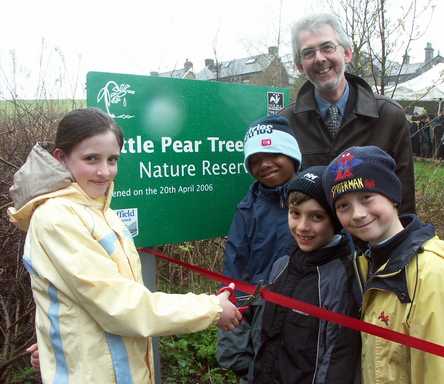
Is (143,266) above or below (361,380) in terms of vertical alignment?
above

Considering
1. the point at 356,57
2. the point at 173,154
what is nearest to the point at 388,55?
the point at 356,57

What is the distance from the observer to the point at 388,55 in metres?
5.68

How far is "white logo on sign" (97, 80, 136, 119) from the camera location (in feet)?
7.79

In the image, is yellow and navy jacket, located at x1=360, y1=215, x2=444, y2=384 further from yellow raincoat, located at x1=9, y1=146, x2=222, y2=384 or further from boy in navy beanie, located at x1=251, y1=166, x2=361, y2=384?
yellow raincoat, located at x1=9, y1=146, x2=222, y2=384

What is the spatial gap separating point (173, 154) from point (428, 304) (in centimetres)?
160

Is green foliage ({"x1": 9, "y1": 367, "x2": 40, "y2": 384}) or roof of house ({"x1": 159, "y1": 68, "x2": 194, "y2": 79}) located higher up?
roof of house ({"x1": 159, "y1": 68, "x2": 194, "y2": 79})

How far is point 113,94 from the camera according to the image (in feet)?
7.91

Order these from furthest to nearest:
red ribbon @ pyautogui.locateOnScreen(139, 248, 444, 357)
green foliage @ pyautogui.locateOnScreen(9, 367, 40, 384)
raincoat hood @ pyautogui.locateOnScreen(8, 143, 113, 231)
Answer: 1. green foliage @ pyautogui.locateOnScreen(9, 367, 40, 384)
2. raincoat hood @ pyautogui.locateOnScreen(8, 143, 113, 231)
3. red ribbon @ pyautogui.locateOnScreen(139, 248, 444, 357)

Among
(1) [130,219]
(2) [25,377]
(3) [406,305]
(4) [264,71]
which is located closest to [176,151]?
(1) [130,219]

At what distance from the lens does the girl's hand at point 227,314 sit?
1999mm

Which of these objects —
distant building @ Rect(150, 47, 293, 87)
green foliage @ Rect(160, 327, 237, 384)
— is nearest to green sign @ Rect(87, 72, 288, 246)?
green foliage @ Rect(160, 327, 237, 384)

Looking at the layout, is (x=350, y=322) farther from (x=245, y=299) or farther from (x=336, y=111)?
(x=336, y=111)

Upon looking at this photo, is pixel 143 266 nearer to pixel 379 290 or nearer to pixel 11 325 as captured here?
pixel 11 325

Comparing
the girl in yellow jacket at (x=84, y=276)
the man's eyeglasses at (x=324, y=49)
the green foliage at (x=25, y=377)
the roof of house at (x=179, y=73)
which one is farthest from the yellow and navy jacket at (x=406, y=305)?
the roof of house at (x=179, y=73)
